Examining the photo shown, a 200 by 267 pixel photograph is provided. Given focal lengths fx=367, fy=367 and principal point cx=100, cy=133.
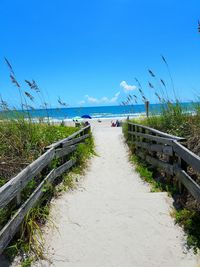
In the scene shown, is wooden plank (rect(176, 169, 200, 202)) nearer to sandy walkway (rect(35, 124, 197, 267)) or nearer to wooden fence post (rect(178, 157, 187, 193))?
wooden fence post (rect(178, 157, 187, 193))

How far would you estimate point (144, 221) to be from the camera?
5.14m

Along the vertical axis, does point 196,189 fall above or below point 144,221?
above

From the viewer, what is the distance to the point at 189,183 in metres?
5.09

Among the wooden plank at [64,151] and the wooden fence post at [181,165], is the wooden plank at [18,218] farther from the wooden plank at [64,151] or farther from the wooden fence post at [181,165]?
the wooden fence post at [181,165]

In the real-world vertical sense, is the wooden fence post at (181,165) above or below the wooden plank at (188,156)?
below

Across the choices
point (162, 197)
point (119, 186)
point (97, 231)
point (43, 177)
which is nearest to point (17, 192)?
point (97, 231)

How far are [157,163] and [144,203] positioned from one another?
1.86m

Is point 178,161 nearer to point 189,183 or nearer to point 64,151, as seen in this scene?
point 189,183

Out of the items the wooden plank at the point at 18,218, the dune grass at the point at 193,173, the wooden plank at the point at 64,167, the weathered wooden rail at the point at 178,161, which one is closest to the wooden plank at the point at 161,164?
the weathered wooden rail at the point at 178,161

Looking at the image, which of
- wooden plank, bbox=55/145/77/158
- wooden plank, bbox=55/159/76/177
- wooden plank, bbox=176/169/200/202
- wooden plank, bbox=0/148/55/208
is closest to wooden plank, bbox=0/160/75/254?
wooden plank, bbox=0/148/55/208

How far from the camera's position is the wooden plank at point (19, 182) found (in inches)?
140

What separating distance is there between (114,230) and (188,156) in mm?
1436

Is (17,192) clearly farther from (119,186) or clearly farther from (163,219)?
(119,186)

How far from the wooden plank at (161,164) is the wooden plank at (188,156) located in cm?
52
